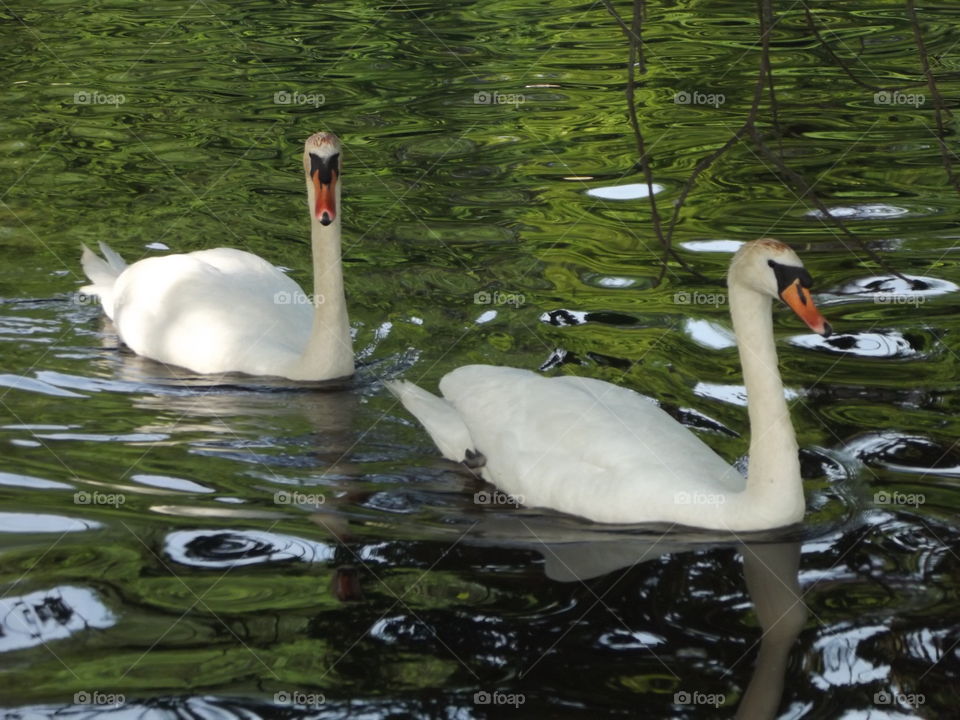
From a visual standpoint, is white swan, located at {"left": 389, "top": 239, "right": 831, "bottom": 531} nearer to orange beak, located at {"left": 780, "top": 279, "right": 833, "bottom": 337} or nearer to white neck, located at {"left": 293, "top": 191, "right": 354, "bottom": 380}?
orange beak, located at {"left": 780, "top": 279, "right": 833, "bottom": 337}

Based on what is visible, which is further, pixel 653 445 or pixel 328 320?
pixel 328 320

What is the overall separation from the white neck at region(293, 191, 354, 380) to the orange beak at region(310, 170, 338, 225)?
151mm

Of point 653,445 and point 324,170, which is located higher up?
point 324,170

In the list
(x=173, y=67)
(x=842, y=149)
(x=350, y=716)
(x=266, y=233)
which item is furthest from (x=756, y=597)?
(x=173, y=67)

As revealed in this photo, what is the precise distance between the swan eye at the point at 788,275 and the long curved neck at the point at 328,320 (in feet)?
9.74

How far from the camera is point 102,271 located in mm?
9852

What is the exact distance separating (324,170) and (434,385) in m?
1.28

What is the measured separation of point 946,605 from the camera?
5.72 metres

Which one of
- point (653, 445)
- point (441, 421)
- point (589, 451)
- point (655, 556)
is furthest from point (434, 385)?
point (655, 556)

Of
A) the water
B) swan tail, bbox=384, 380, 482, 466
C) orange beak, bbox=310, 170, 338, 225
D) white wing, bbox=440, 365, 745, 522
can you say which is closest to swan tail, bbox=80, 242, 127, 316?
the water

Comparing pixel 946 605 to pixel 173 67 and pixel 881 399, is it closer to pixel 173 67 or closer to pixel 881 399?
pixel 881 399

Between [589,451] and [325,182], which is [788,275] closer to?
[589,451]

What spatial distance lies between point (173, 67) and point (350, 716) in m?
11.9

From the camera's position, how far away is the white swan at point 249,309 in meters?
8.31
